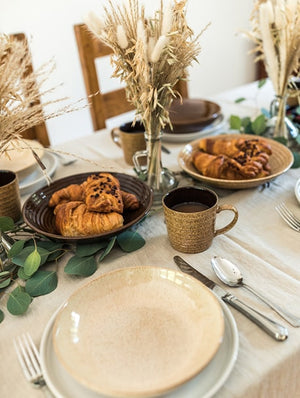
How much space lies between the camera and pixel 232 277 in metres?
0.76

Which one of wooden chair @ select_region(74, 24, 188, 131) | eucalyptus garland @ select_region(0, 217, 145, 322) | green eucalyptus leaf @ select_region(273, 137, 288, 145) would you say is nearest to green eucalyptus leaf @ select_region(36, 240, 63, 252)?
eucalyptus garland @ select_region(0, 217, 145, 322)

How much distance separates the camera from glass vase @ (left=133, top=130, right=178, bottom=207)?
3.34 feet

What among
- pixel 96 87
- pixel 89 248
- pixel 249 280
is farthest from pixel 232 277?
pixel 96 87

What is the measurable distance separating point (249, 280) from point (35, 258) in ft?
1.29

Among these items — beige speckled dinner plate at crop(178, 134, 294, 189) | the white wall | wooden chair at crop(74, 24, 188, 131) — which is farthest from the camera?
the white wall

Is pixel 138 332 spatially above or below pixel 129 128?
below

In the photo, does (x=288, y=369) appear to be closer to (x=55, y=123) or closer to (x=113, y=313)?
(x=113, y=313)

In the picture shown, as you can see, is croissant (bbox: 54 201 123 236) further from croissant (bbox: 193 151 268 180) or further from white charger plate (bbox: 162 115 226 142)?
white charger plate (bbox: 162 115 226 142)

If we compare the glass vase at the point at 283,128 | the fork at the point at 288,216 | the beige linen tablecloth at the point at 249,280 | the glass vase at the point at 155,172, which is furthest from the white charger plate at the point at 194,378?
the glass vase at the point at 283,128

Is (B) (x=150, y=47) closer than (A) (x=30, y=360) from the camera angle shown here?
No

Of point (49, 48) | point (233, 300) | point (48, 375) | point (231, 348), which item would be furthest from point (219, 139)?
point (49, 48)

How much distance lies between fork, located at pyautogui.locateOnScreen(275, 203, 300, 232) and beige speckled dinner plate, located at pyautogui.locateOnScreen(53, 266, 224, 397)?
33 centimetres

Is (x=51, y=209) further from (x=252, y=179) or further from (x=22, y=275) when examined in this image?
(x=252, y=179)

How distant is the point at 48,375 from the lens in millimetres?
586
